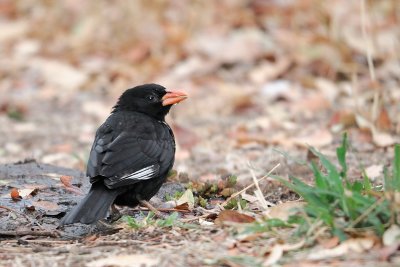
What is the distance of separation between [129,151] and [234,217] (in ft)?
2.86

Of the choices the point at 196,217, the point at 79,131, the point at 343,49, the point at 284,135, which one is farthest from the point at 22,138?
the point at 196,217

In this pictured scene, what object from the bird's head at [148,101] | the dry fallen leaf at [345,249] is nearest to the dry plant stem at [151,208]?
the bird's head at [148,101]

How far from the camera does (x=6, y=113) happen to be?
9.26 meters

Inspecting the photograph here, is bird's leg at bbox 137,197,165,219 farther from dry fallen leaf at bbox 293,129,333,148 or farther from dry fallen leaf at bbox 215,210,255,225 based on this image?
dry fallen leaf at bbox 293,129,333,148

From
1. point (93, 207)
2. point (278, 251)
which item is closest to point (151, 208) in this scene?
point (93, 207)

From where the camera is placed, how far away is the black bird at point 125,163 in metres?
4.09

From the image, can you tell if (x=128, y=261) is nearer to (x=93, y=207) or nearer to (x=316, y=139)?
(x=93, y=207)

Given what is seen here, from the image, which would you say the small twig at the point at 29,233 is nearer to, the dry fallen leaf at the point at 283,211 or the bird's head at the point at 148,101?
the dry fallen leaf at the point at 283,211

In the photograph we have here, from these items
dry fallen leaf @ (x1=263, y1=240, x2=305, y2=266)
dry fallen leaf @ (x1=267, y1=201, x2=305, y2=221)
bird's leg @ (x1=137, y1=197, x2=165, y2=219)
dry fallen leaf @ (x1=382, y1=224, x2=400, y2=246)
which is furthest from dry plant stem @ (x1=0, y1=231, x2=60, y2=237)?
dry fallen leaf @ (x1=382, y1=224, x2=400, y2=246)

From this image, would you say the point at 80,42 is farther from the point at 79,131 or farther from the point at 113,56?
the point at 79,131

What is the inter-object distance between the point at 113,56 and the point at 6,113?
2128 mm

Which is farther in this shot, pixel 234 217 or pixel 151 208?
pixel 151 208

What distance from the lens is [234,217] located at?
152 inches

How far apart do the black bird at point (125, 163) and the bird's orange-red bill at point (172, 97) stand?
16 cm
